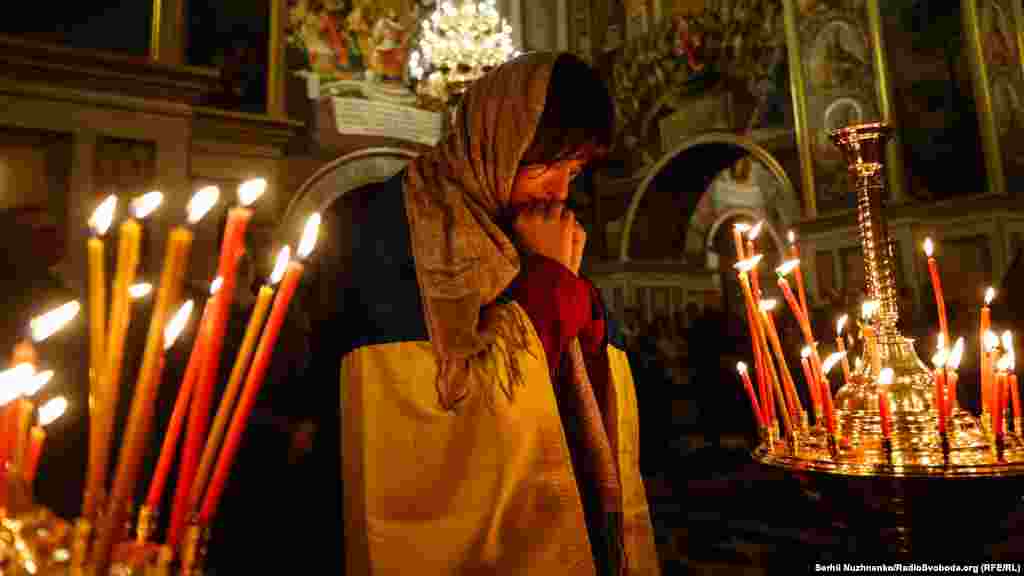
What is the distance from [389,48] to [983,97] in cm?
739

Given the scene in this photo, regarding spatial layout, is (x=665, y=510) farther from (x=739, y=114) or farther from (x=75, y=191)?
(x=739, y=114)

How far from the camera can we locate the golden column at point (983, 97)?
6.86 meters

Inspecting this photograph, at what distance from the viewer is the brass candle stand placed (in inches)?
47.3

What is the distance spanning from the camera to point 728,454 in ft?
21.5

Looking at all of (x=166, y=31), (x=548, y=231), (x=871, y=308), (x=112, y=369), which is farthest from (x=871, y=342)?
(x=166, y=31)

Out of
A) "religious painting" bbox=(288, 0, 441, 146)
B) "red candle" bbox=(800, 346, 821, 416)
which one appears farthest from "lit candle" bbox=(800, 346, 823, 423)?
"religious painting" bbox=(288, 0, 441, 146)

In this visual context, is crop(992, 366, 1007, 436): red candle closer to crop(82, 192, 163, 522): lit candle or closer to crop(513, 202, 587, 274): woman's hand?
crop(513, 202, 587, 274): woman's hand

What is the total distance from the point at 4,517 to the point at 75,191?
534cm

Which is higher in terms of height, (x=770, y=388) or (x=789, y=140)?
(x=789, y=140)

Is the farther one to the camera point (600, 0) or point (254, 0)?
point (600, 0)

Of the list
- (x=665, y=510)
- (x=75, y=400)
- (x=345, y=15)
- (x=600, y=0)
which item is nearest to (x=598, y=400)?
(x=75, y=400)

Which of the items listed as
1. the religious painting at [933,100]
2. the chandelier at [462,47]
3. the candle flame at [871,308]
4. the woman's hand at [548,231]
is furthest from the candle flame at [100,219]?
the religious painting at [933,100]

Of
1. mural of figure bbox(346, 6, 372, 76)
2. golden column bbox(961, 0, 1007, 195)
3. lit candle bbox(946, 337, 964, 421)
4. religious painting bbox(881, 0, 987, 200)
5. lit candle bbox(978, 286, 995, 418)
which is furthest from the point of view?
mural of figure bbox(346, 6, 372, 76)

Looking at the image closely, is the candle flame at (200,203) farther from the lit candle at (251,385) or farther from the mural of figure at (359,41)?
the mural of figure at (359,41)
